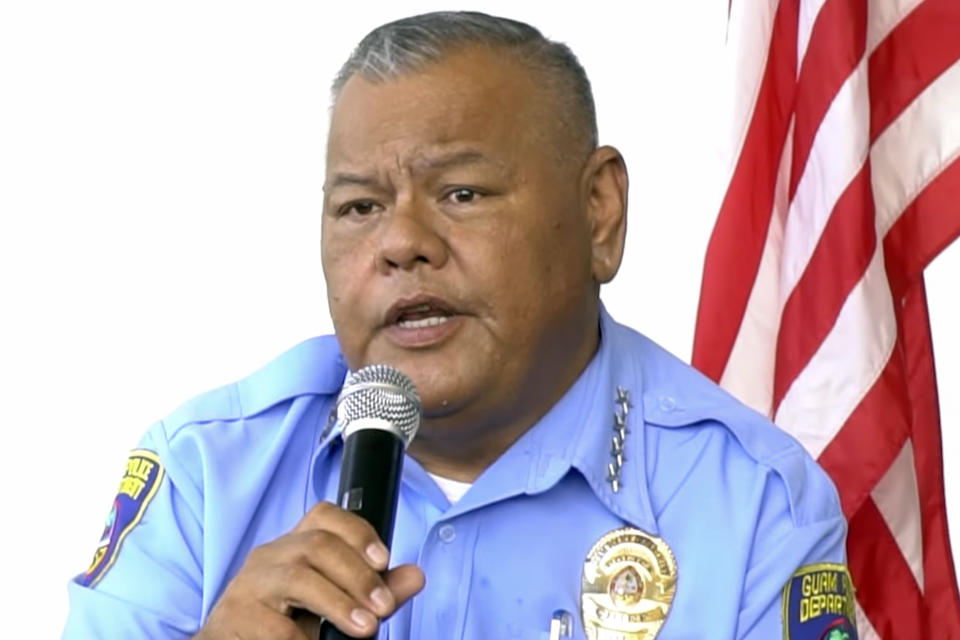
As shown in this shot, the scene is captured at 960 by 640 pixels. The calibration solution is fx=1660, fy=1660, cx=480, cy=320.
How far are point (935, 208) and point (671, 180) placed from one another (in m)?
0.68

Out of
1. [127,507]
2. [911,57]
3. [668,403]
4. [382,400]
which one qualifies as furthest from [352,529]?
[911,57]

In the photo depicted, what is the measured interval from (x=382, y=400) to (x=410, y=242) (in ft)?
1.16

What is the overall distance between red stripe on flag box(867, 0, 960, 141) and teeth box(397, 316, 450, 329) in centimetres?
122

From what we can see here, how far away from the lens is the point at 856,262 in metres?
2.88

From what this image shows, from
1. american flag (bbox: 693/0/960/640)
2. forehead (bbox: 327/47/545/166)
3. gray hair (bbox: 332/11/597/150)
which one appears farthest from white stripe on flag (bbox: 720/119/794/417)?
forehead (bbox: 327/47/545/166)

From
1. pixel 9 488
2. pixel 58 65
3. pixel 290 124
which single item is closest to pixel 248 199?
pixel 290 124

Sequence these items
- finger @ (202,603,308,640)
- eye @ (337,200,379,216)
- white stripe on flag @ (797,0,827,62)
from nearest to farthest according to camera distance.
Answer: finger @ (202,603,308,640), eye @ (337,200,379,216), white stripe on flag @ (797,0,827,62)

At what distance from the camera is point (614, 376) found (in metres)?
2.35

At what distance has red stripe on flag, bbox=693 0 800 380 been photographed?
119 inches

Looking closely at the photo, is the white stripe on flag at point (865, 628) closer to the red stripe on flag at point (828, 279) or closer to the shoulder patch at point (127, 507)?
the red stripe on flag at point (828, 279)

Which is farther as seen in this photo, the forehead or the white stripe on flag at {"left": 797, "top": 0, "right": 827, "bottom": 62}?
the white stripe on flag at {"left": 797, "top": 0, "right": 827, "bottom": 62}

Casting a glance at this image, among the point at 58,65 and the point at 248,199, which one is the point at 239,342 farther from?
the point at 58,65

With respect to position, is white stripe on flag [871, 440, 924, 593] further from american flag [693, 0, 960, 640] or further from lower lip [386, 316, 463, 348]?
lower lip [386, 316, 463, 348]

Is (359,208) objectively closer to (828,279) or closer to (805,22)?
(828,279)
